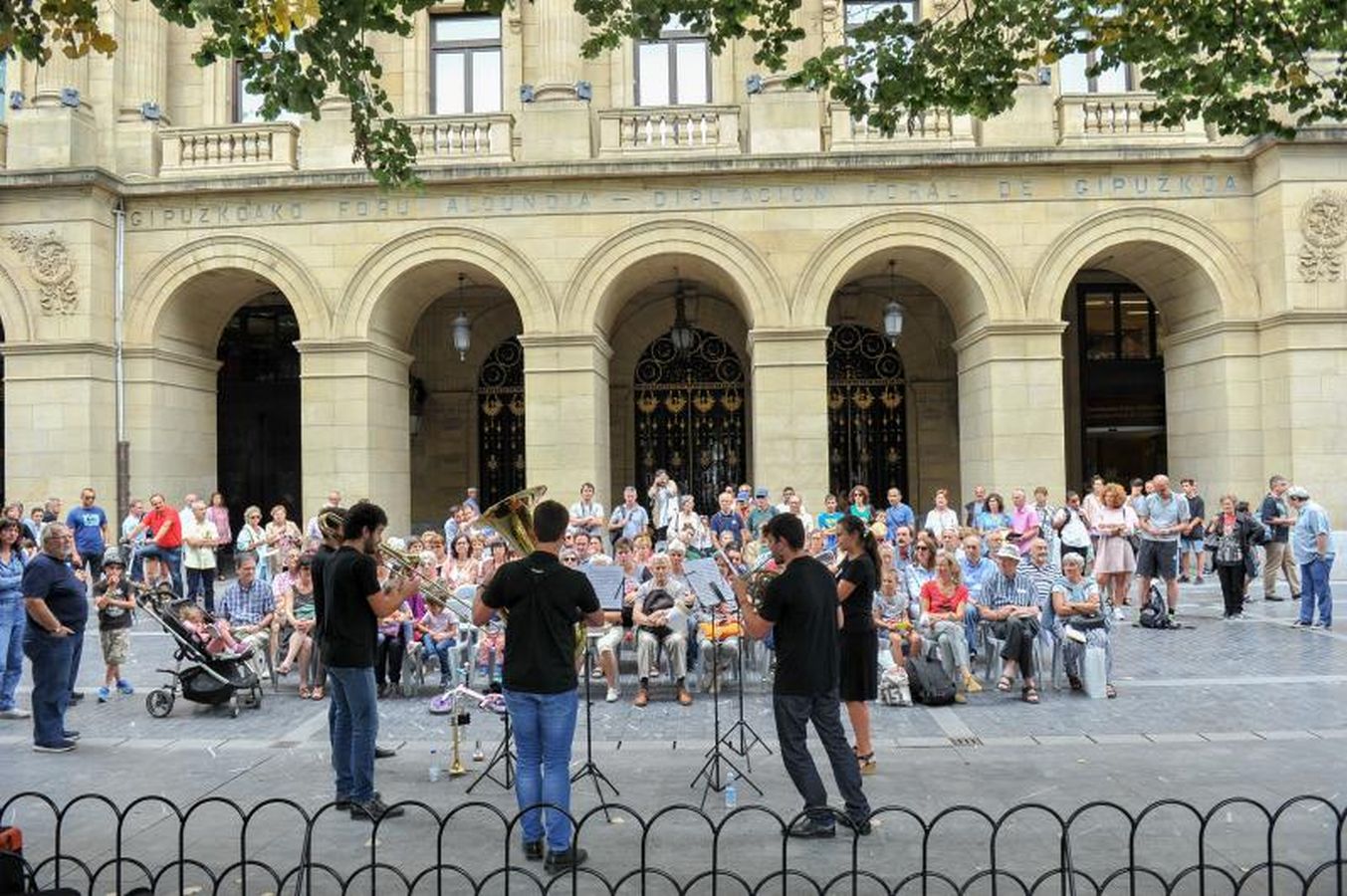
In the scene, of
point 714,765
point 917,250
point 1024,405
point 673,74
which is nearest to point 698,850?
point 714,765

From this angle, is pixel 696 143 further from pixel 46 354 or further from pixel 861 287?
pixel 46 354

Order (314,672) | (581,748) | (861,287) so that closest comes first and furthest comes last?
(581,748)
(314,672)
(861,287)

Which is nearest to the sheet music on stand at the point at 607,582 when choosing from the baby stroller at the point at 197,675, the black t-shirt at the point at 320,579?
the black t-shirt at the point at 320,579

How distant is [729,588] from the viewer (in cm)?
819

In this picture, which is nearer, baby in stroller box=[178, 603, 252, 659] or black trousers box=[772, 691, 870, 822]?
black trousers box=[772, 691, 870, 822]

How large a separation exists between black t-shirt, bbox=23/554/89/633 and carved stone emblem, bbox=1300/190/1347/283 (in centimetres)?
1843

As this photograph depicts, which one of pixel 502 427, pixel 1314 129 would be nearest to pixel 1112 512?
pixel 1314 129

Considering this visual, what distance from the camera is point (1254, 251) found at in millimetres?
18203

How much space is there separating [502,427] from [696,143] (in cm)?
841

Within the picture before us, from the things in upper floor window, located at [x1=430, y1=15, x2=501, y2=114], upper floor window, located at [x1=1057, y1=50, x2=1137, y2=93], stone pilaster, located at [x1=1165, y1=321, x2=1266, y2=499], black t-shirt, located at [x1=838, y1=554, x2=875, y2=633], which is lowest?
black t-shirt, located at [x1=838, y1=554, x2=875, y2=633]

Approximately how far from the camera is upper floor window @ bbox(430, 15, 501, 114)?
2059 centimetres


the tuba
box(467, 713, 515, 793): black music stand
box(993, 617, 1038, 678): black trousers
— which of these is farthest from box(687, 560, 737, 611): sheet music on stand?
box(993, 617, 1038, 678): black trousers

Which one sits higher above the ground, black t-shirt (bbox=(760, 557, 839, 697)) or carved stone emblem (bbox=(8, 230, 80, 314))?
carved stone emblem (bbox=(8, 230, 80, 314))

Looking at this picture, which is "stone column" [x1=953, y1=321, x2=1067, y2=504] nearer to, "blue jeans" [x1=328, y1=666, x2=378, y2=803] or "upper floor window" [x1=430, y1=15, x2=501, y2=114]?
"upper floor window" [x1=430, y1=15, x2=501, y2=114]
